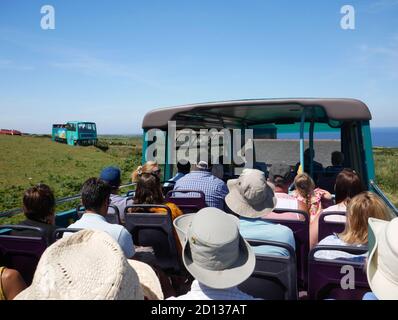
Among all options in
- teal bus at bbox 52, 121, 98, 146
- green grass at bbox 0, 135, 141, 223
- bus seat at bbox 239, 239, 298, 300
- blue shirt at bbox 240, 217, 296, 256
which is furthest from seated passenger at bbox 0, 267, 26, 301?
teal bus at bbox 52, 121, 98, 146

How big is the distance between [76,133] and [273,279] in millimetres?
43192

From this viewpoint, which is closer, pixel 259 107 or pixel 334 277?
pixel 334 277

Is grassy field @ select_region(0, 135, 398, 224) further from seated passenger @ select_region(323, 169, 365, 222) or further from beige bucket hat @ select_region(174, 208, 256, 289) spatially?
beige bucket hat @ select_region(174, 208, 256, 289)

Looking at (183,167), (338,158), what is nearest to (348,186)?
(183,167)

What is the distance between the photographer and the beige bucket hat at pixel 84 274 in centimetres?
131

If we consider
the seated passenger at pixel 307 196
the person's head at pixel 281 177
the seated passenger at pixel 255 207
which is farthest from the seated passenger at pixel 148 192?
the seated passenger at pixel 307 196

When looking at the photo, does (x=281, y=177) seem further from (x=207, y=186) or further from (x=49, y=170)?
(x=49, y=170)

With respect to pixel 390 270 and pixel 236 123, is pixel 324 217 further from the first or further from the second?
pixel 236 123

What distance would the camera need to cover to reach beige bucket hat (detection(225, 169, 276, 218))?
282 centimetres

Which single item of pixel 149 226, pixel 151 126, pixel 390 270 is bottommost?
pixel 149 226

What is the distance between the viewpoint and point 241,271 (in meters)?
1.72

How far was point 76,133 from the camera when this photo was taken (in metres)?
42.5
